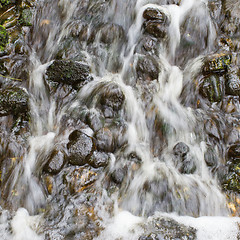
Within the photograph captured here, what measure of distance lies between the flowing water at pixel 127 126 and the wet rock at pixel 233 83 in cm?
78

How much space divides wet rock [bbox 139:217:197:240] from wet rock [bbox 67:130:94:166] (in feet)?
5.30

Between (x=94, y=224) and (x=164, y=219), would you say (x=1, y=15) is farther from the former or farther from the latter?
(x=164, y=219)

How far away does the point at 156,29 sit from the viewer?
21.8 feet

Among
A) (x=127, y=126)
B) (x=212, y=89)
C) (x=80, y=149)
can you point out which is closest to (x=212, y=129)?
(x=212, y=89)

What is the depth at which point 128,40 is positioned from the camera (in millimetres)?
6754

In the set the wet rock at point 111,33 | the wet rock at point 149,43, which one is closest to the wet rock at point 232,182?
the wet rock at point 149,43

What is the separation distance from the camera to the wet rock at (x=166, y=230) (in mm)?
3425

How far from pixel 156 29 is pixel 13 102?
14.1 feet

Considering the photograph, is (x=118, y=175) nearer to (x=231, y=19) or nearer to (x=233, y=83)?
(x=233, y=83)

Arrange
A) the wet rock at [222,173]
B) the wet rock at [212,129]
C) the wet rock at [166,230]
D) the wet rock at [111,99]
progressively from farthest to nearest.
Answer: the wet rock at [111,99] → the wet rock at [212,129] → the wet rock at [222,173] → the wet rock at [166,230]

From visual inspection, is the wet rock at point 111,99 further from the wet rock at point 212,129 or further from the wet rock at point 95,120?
the wet rock at point 212,129

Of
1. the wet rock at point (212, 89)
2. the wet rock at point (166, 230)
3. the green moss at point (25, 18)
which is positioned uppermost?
the green moss at point (25, 18)

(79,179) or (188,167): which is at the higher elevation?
(188,167)

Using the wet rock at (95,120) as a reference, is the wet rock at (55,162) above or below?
below
